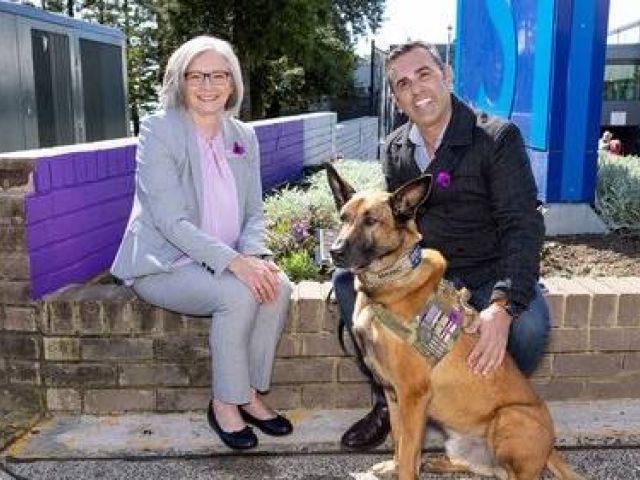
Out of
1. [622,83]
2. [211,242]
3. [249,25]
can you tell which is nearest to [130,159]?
[211,242]

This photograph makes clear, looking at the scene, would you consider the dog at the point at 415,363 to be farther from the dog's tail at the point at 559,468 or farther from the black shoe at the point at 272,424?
the black shoe at the point at 272,424

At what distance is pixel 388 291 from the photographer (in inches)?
112

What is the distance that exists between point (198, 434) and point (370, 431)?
2.63ft

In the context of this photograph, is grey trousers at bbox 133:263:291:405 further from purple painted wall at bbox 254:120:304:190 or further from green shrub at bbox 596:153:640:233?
purple painted wall at bbox 254:120:304:190

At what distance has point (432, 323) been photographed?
279 cm

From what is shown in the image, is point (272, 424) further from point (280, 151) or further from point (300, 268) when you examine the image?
point (280, 151)

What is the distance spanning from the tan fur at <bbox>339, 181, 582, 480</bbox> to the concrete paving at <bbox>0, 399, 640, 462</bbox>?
593mm

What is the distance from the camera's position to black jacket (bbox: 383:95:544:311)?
9.46ft

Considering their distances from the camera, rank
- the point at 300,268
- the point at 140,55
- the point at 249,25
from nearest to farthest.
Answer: the point at 300,268
the point at 249,25
the point at 140,55

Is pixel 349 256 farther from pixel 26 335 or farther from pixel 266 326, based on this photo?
pixel 26 335

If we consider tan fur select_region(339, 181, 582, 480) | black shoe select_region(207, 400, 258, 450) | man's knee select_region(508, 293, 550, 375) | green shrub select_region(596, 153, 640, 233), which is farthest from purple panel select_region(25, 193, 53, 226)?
green shrub select_region(596, 153, 640, 233)

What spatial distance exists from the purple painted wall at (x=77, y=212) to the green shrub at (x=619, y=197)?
3.47 meters

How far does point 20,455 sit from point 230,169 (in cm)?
155

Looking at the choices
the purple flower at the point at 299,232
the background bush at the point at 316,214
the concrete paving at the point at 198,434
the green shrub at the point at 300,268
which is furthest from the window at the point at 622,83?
the concrete paving at the point at 198,434
